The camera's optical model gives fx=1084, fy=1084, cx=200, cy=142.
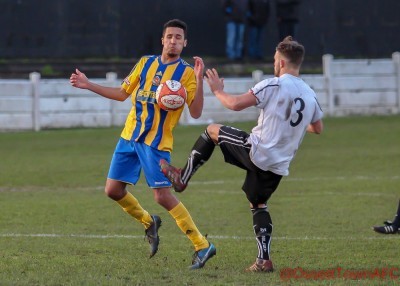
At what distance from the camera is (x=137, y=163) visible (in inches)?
403

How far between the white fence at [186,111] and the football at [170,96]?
15.9m

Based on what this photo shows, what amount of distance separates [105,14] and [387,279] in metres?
21.0

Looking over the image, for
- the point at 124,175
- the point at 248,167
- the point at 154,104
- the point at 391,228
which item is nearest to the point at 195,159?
the point at 248,167

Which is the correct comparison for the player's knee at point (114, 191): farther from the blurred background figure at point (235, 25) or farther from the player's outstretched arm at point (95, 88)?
the blurred background figure at point (235, 25)

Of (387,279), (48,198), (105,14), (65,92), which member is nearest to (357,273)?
(387,279)

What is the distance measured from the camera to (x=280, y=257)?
34.4ft

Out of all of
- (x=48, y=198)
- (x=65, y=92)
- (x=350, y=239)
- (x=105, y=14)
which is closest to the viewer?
(x=350, y=239)

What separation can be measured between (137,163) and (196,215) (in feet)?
14.6

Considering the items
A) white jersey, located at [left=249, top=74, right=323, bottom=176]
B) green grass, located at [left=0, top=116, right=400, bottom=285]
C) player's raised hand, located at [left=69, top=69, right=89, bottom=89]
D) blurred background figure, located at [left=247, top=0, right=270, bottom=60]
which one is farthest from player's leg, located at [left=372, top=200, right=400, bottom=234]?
blurred background figure, located at [left=247, top=0, right=270, bottom=60]

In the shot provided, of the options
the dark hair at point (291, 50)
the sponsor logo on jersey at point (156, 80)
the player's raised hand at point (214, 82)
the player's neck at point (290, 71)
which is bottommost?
the sponsor logo on jersey at point (156, 80)

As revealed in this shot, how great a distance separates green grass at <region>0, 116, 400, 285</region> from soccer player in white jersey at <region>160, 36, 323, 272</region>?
0.70 meters

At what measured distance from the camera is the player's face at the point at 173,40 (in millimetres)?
9789

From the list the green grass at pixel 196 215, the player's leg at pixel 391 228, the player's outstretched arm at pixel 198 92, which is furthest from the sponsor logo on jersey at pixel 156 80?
the player's leg at pixel 391 228

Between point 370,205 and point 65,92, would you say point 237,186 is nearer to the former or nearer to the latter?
point 370,205
